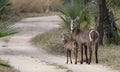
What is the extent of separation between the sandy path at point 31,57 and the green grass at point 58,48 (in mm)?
457

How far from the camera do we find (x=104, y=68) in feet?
46.9

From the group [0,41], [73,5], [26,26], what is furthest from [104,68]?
[26,26]

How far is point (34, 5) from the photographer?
137ft

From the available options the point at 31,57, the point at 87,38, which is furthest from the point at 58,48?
the point at 87,38

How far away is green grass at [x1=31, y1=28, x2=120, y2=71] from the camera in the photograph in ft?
51.6

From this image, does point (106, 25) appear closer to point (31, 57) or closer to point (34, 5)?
point (31, 57)

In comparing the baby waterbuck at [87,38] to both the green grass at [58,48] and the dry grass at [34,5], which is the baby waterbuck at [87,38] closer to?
the green grass at [58,48]

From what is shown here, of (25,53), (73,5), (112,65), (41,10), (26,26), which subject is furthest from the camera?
(41,10)

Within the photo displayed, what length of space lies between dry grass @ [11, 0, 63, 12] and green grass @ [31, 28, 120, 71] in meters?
13.4

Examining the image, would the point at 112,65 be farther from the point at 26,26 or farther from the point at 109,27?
the point at 26,26

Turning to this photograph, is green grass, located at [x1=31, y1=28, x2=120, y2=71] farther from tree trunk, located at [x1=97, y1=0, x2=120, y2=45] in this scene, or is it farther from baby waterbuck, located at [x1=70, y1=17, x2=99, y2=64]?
tree trunk, located at [x1=97, y1=0, x2=120, y2=45]

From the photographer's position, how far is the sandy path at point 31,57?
46.6ft

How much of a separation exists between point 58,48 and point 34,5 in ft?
71.5

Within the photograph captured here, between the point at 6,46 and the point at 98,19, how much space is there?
4722 millimetres
